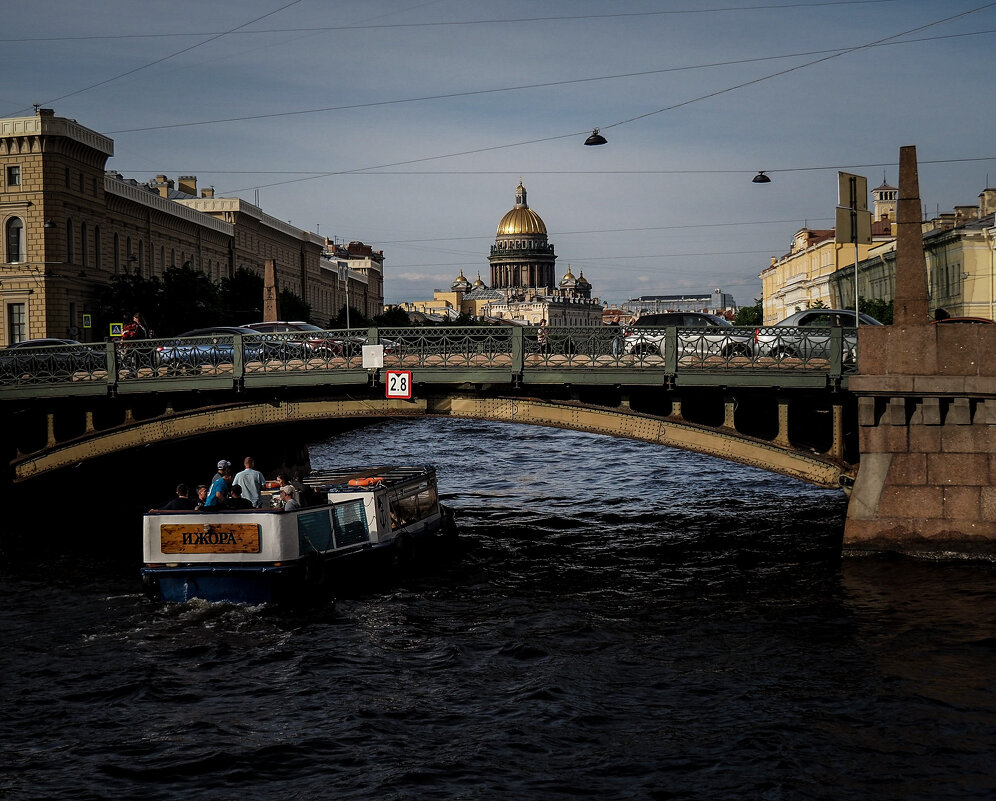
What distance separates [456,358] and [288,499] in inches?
240

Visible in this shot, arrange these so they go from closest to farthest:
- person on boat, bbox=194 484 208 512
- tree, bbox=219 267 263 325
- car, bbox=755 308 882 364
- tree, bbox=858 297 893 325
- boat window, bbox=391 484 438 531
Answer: person on boat, bbox=194 484 208 512
car, bbox=755 308 882 364
boat window, bbox=391 484 438 531
tree, bbox=858 297 893 325
tree, bbox=219 267 263 325

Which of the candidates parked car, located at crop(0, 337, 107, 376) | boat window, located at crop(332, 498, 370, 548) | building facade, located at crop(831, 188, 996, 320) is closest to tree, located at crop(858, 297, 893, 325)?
building facade, located at crop(831, 188, 996, 320)

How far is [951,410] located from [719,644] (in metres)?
6.65

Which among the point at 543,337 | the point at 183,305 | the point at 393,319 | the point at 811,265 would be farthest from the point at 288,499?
the point at 393,319

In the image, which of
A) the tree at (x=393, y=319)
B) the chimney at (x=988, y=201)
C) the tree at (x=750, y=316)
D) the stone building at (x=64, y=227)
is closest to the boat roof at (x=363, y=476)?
the stone building at (x=64, y=227)

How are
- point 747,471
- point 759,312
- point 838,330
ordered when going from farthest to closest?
point 759,312 < point 747,471 < point 838,330

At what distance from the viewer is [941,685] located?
1627 centimetres

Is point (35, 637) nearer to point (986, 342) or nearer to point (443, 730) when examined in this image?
point (443, 730)

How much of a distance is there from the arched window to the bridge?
34.2 metres

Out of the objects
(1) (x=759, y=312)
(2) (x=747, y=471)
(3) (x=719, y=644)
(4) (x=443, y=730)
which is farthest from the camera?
(1) (x=759, y=312)

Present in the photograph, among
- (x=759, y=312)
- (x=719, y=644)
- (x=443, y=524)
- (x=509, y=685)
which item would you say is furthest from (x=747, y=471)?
(x=759, y=312)

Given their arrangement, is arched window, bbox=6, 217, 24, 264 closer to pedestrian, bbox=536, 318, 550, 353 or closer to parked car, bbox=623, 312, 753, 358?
pedestrian, bbox=536, 318, 550, 353

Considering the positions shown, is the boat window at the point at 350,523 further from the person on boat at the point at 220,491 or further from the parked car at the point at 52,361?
the parked car at the point at 52,361

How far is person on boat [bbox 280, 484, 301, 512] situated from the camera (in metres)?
21.1
